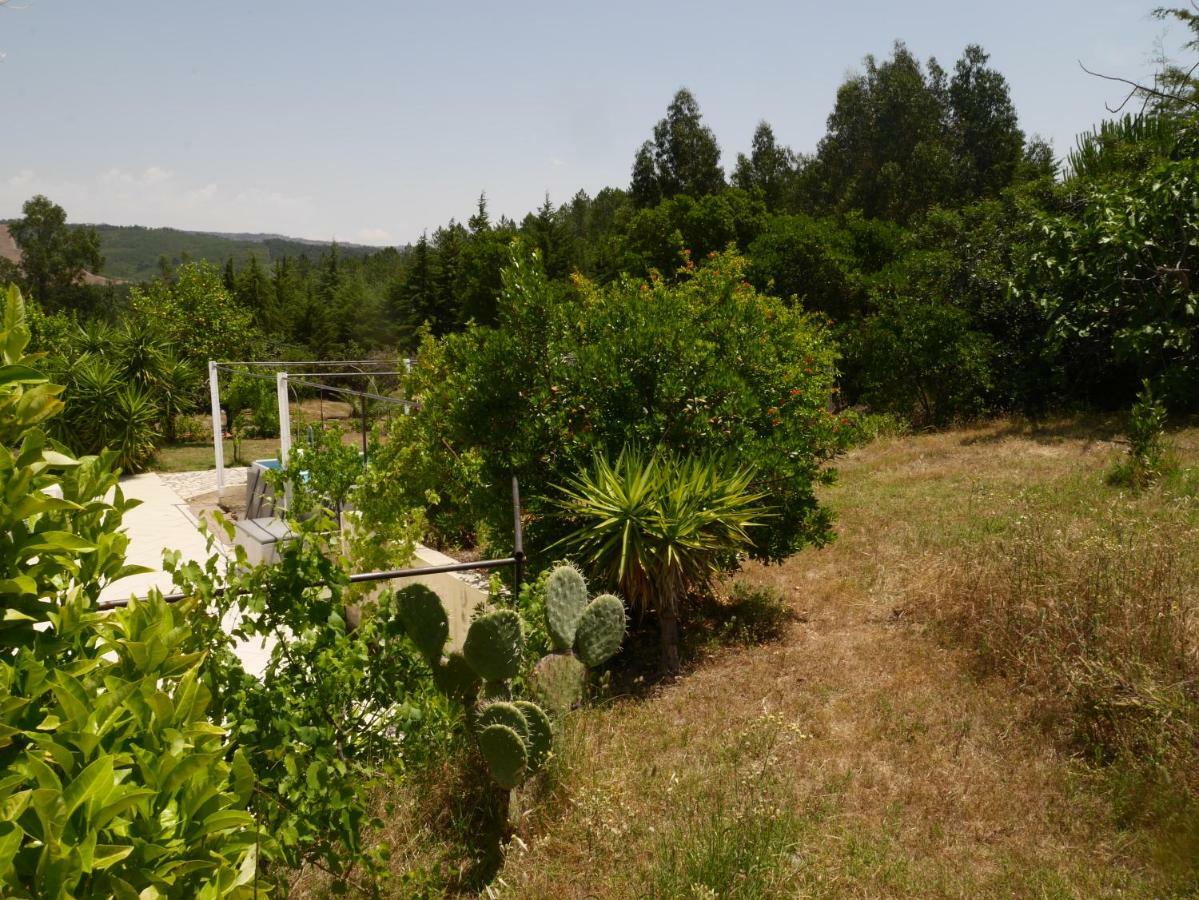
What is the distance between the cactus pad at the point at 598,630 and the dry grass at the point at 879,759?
1.06 feet

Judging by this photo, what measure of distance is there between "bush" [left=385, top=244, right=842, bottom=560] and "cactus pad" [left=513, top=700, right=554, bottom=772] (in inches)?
87.0

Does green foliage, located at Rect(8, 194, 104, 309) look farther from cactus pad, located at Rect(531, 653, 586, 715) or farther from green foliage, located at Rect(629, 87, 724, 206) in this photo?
cactus pad, located at Rect(531, 653, 586, 715)

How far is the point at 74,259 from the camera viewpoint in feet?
187

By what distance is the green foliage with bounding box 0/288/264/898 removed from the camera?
1.22m

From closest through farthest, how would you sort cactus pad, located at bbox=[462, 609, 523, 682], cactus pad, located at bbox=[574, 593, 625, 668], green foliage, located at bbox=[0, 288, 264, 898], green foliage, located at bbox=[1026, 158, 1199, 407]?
1. green foliage, located at bbox=[0, 288, 264, 898]
2. cactus pad, located at bbox=[462, 609, 523, 682]
3. cactus pad, located at bbox=[574, 593, 625, 668]
4. green foliage, located at bbox=[1026, 158, 1199, 407]

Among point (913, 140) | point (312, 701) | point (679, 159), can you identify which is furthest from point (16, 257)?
point (312, 701)

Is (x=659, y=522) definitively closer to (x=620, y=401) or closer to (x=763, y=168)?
(x=620, y=401)

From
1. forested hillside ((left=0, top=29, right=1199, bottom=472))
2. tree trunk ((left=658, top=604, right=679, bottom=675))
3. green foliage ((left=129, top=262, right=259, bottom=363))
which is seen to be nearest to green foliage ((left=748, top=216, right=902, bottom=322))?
forested hillside ((left=0, top=29, right=1199, bottom=472))

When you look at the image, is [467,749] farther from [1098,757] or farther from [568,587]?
[1098,757]

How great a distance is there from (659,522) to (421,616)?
1770mm

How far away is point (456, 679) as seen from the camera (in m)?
3.70

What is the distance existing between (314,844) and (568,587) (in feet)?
5.10

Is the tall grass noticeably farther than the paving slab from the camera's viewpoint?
No

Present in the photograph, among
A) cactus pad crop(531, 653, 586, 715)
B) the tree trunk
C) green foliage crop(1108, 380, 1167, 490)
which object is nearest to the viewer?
cactus pad crop(531, 653, 586, 715)
